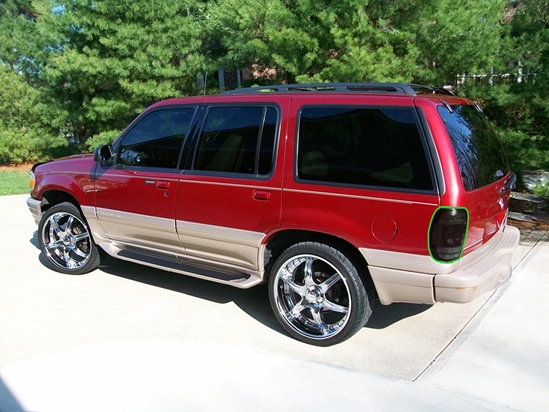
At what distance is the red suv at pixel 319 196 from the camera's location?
140 inches

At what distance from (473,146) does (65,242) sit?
14.4 ft

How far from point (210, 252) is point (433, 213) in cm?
204

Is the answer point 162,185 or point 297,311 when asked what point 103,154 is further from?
point 297,311

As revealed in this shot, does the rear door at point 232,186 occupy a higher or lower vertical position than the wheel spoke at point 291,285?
higher

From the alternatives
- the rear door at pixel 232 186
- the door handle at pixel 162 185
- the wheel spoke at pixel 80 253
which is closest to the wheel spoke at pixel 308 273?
the rear door at pixel 232 186

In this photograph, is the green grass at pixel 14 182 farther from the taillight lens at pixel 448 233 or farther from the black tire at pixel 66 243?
the taillight lens at pixel 448 233

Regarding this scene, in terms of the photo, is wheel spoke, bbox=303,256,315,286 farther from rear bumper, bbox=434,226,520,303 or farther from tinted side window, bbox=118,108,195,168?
tinted side window, bbox=118,108,195,168

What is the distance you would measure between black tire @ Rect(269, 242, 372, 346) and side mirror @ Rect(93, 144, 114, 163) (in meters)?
2.13

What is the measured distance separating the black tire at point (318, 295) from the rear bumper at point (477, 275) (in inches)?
23.8

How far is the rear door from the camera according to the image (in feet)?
13.8

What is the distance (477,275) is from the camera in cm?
362

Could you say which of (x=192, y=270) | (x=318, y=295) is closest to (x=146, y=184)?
(x=192, y=270)

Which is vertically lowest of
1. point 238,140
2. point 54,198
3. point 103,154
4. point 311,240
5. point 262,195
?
point 311,240

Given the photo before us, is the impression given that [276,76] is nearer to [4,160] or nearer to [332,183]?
[332,183]
